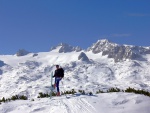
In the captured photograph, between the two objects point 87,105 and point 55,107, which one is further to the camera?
point 87,105

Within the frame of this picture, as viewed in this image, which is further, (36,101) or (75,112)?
(36,101)

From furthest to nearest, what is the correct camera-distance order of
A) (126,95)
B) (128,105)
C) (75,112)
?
(126,95), (128,105), (75,112)

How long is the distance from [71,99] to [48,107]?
1.93m

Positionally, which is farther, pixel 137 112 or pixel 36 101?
pixel 36 101

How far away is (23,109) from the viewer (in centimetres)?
2097

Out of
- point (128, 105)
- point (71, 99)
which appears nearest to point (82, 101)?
point (71, 99)

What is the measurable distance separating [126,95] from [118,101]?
1324 mm

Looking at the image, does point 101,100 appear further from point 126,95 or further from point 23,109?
point 23,109

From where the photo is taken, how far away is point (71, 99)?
2238 centimetres

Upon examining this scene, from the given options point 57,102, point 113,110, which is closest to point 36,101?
point 57,102

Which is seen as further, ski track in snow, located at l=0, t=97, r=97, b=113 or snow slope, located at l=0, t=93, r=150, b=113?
snow slope, located at l=0, t=93, r=150, b=113

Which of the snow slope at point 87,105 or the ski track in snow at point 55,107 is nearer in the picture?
the ski track in snow at point 55,107

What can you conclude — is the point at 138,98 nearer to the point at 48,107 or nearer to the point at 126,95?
the point at 126,95

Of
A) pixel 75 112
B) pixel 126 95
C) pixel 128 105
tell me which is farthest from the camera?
pixel 126 95
